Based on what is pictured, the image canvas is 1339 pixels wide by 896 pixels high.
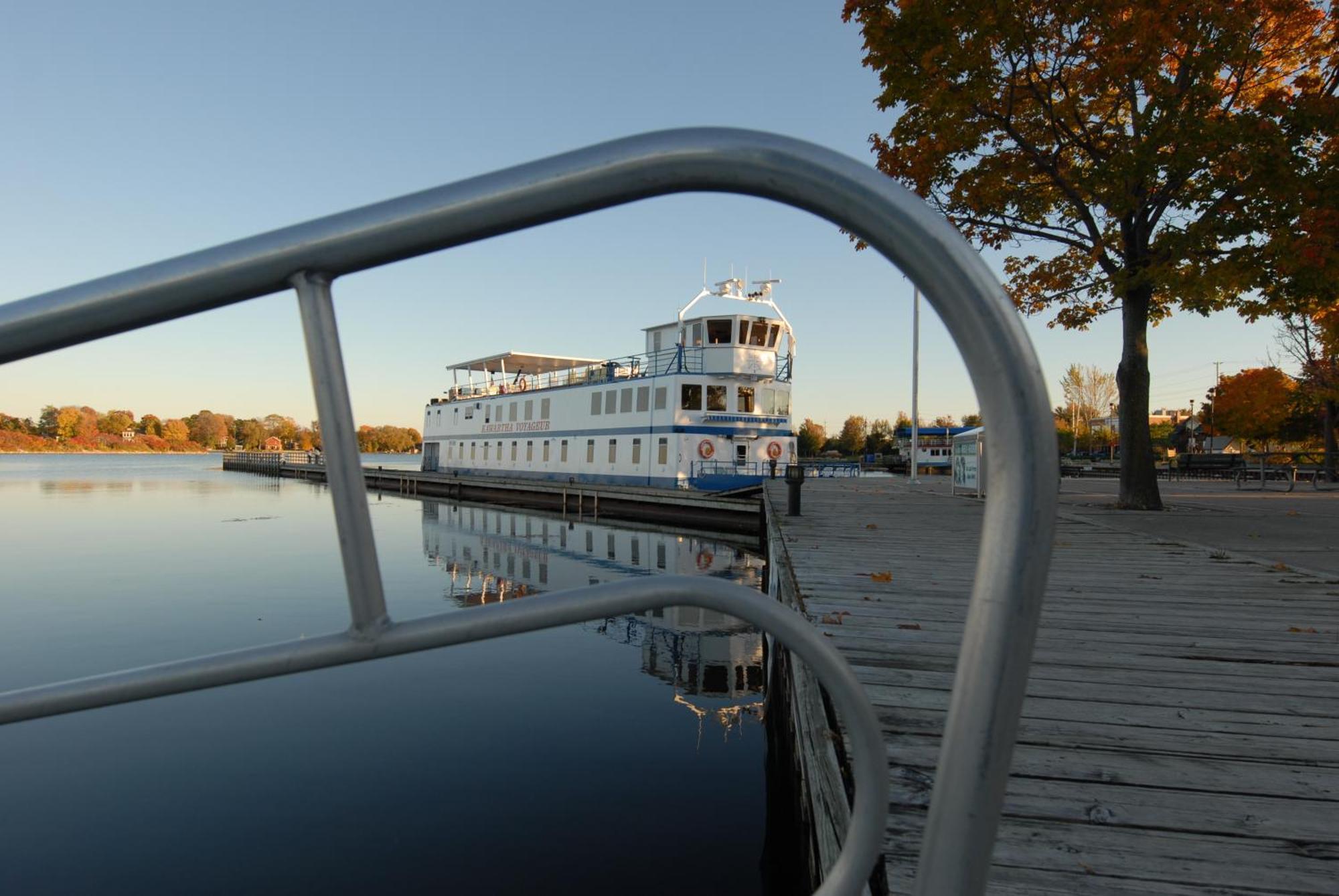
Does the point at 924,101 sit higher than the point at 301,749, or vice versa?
the point at 924,101

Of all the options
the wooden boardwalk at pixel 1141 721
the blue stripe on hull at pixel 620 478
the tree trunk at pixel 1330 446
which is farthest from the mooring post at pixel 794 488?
the tree trunk at pixel 1330 446

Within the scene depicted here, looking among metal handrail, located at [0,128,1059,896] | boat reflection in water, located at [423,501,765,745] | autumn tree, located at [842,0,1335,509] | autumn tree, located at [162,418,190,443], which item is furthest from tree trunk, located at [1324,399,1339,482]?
autumn tree, located at [162,418,190,443]

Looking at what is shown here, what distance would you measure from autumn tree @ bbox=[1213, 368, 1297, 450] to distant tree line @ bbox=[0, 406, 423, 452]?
42.0m

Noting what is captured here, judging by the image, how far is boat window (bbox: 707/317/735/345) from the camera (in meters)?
25.7

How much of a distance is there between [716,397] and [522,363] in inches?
648

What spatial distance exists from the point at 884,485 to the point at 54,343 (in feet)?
77.0

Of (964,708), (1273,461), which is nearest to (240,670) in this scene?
(964,708)

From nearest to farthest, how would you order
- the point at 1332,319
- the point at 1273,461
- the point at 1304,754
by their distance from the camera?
the point at 1304,754 → the point at 1332,319 → the point at 1273,461

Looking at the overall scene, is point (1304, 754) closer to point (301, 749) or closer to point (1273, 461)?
point (301, 749)

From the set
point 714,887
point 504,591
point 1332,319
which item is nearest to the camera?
point 714,887

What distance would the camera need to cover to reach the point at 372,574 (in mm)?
814

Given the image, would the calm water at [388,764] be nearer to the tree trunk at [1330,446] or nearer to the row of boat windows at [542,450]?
the row of boat windows at [542,450]

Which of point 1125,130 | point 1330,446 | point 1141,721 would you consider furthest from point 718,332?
point 1141,721

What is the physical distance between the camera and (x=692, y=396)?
83.1 ft
